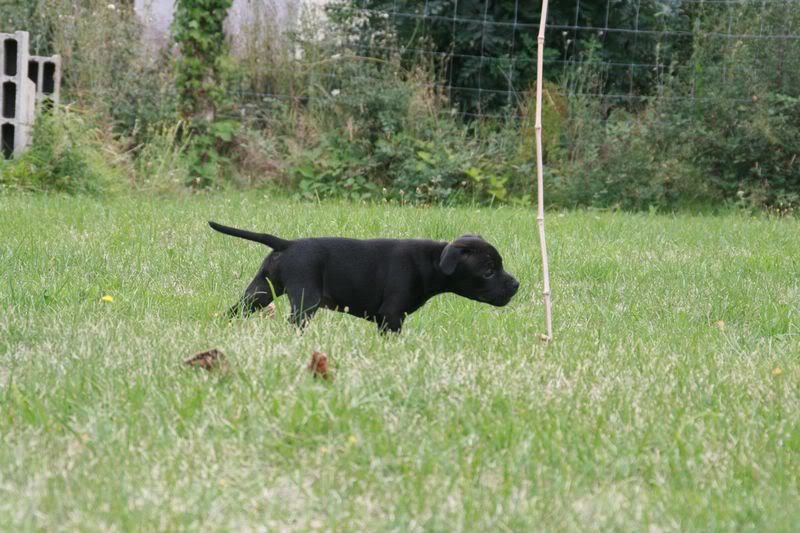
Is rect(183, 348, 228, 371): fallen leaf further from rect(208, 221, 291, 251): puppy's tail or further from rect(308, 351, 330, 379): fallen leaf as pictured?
rect(208, 221, 291, 251): puppy's tail

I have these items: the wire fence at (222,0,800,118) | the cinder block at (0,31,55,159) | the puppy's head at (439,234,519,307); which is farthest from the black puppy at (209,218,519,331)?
the wire fence at (222,0,800,118)

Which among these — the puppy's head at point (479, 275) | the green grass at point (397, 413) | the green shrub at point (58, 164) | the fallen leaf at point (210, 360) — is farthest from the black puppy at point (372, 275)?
the green shrub at point (58, 164)

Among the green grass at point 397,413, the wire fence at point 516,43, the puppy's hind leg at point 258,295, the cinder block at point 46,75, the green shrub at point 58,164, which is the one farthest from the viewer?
the wire fence at point 516,43

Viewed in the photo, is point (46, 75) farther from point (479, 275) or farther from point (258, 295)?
point (479, 275)

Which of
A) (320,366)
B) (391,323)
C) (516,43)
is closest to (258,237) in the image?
(391,323)

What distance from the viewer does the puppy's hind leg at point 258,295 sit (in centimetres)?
416

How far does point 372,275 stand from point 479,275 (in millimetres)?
470

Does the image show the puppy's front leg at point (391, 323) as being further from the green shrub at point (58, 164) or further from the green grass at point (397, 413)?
the green shrub at point (58, 164)

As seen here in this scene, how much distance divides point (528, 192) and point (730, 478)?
8.39 meters

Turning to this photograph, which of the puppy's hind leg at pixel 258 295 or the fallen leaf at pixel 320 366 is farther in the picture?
the puppy's hind leg at pixel 258 295

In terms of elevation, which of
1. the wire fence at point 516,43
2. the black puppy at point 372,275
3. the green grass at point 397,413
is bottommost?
the green grass at point 397,413

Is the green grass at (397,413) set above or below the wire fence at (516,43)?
below

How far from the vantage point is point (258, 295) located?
4.16 metres

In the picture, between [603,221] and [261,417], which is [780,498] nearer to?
[261,417]
